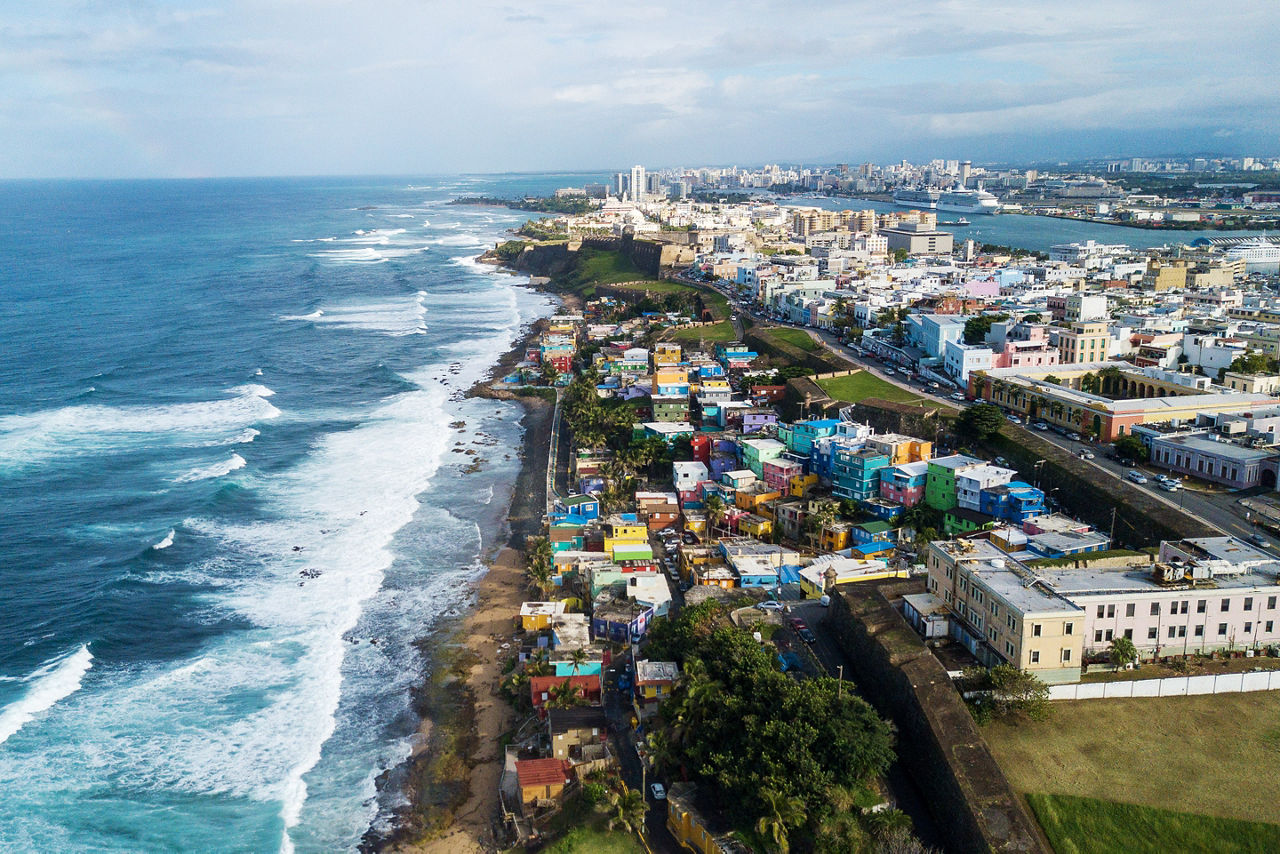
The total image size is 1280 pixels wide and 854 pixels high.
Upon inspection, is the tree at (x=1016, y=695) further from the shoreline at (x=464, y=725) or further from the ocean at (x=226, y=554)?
the ocean at (x=226, y=554)

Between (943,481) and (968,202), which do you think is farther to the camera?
(968,202)

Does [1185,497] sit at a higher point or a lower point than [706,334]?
lower

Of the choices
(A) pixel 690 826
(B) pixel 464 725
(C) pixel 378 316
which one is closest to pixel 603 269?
(C) pixel 378 316

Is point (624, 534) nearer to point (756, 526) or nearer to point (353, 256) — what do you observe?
point (756, 526)

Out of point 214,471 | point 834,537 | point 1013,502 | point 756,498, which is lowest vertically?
point 214,471

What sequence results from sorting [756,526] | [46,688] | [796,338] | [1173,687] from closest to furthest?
[1173,687], [46,688], [756,526], [796,338]

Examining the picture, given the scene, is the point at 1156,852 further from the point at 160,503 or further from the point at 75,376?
the point at 75,376

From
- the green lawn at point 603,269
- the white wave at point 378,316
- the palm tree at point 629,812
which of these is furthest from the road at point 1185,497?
the green lawn at point 603,269
